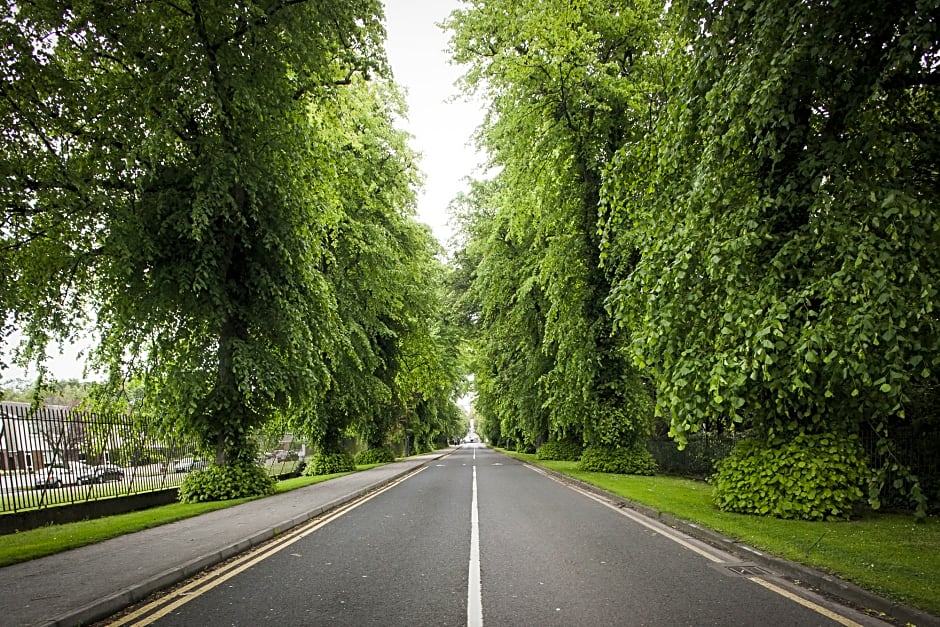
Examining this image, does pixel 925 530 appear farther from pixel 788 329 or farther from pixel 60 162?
pixel 60 162

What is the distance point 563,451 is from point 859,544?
22.8 metres

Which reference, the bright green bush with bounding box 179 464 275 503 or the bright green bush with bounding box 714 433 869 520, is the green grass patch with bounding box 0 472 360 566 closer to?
the bright green bush with bounding box 179 464 275 503

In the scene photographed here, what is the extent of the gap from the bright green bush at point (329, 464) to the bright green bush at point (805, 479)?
60.9 ft

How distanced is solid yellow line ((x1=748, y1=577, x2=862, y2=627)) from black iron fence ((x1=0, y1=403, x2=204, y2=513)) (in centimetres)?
1149

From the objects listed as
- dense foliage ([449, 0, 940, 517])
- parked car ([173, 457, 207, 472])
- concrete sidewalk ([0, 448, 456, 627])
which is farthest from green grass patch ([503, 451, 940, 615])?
parked car ([173, 457, 207, 472])

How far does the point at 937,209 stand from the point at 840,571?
12.8 feet

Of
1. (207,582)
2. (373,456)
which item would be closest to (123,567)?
(207,582)

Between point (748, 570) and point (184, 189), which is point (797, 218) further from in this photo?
point (184, 189)

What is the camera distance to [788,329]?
6.75 m

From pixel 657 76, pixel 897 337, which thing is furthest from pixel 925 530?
pixel 657 76

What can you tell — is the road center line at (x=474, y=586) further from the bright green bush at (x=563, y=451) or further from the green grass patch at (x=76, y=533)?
the bright green bush at (x=563, y=451)

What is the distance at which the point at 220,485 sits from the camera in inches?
527

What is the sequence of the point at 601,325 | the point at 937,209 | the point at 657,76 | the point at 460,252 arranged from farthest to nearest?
the point at 460,252, the point at 601,325, the point at 657,76, the point at 937,209

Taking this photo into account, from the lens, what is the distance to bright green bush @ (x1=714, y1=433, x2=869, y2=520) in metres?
8.39
